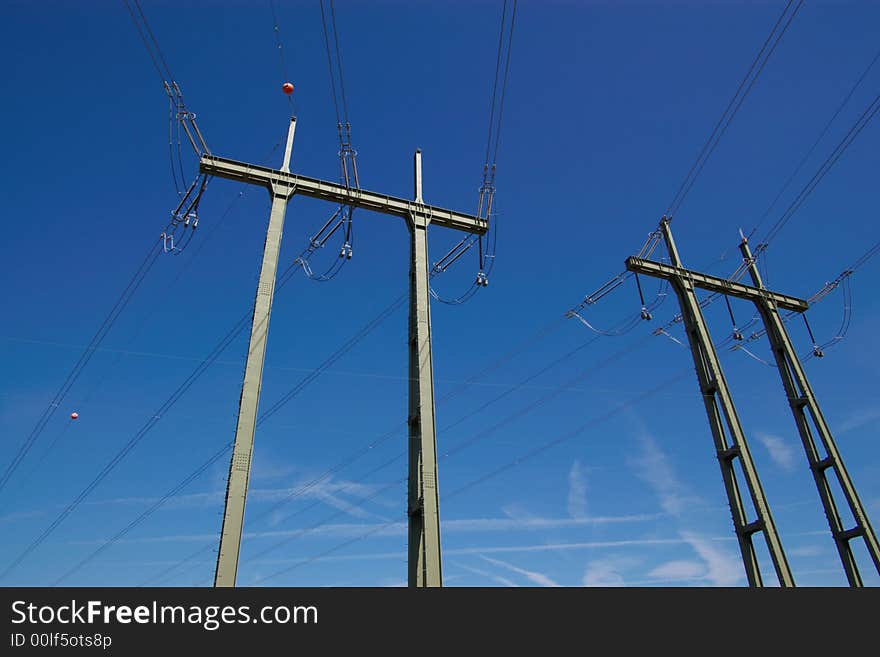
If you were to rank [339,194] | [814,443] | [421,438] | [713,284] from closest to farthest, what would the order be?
[421,438], [339,194], [814,443], [713,284]

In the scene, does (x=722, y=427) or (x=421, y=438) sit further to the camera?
(x=722, y=427)

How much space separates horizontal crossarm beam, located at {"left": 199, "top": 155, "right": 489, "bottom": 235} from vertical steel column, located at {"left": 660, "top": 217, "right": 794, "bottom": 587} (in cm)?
1016

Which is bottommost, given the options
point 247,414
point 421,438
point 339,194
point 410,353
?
point 247,414

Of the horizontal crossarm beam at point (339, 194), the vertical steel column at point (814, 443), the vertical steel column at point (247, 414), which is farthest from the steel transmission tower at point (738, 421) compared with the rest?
the vertical steel column at point (247, 414)

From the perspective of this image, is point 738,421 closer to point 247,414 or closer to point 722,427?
point 722,427

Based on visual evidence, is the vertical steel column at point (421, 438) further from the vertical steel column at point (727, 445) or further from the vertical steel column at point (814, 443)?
the vertical steel column at point (814, 443)

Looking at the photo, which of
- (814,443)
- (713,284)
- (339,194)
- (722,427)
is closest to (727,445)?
(722,427)

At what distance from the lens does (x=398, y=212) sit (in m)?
19.1

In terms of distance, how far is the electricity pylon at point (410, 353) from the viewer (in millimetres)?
12367

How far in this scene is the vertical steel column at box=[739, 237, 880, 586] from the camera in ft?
Answer: 65.6

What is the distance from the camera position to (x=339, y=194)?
18.4m

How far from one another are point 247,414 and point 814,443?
22.5 metres

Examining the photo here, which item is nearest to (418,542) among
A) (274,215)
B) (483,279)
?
(483,279)
